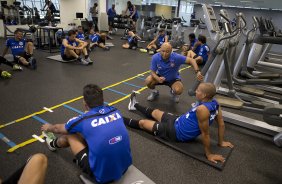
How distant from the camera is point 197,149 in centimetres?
252

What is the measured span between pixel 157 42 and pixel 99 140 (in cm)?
705

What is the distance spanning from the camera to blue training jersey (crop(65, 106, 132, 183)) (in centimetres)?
166

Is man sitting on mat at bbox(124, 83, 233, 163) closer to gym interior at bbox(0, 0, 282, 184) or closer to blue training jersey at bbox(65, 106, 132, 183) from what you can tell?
gym interior at bbox(0, 0, 282, 184)

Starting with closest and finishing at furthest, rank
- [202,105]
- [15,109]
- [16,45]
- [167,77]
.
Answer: [202,105]
[15,109]
[167,77]
[16,45]

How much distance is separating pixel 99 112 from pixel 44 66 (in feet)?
14.5

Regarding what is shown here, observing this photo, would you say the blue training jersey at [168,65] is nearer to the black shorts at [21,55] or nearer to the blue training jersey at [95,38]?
the black shorts at [21,55]

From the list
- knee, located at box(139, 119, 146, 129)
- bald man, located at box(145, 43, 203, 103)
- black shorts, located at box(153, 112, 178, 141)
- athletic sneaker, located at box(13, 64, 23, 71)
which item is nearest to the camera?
black shorts, located at box(153, 112, 178, 141)

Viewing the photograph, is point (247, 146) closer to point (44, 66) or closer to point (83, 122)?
point (83, 122)

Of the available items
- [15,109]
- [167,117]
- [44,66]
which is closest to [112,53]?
[44,66]

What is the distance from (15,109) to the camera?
10.5 feet

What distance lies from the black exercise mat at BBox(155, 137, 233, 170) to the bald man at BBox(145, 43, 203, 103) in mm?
1238

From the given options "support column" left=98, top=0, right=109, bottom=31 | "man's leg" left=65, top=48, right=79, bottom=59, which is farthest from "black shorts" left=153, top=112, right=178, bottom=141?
"support column" left=98, top=0, right=109, bottom=31

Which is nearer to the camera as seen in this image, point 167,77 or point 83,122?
point 83,122

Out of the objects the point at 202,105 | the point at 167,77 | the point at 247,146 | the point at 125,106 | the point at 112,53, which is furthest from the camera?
the point at 112,53
